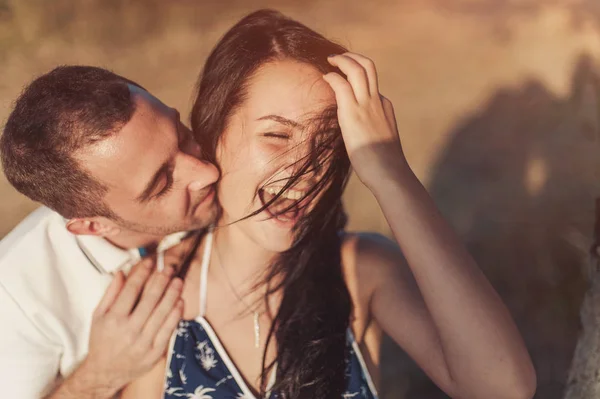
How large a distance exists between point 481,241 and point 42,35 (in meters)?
4.44

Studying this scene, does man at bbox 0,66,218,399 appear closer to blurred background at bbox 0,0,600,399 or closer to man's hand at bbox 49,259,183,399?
man's hand at bbox 49,259,183,399

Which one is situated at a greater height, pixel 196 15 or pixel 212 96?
pixel 196 15

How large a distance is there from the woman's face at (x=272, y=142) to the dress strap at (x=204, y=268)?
0.86 feet

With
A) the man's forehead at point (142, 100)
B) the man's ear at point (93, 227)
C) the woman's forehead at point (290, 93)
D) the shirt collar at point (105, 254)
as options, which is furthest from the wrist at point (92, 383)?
the woman's forehead at point (290, 93)

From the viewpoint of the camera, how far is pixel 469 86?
5973 mm

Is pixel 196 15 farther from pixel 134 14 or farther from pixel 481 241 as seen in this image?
pixel 481 241

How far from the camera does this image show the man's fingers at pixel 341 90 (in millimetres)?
1803

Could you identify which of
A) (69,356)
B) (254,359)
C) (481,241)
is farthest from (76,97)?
(481,241)

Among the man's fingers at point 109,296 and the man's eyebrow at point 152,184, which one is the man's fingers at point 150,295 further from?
the man's eyebrow at point 152,184

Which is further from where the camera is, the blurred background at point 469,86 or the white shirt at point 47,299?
the blurred background at point 469,86

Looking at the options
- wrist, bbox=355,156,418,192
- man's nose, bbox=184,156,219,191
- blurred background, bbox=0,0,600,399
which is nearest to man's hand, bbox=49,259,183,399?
man's nose, bbox=184,156,219,191

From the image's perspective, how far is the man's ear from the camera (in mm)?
2189

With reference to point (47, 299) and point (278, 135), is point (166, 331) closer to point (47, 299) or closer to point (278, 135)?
point (47, 299)

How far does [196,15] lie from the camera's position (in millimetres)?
6297
